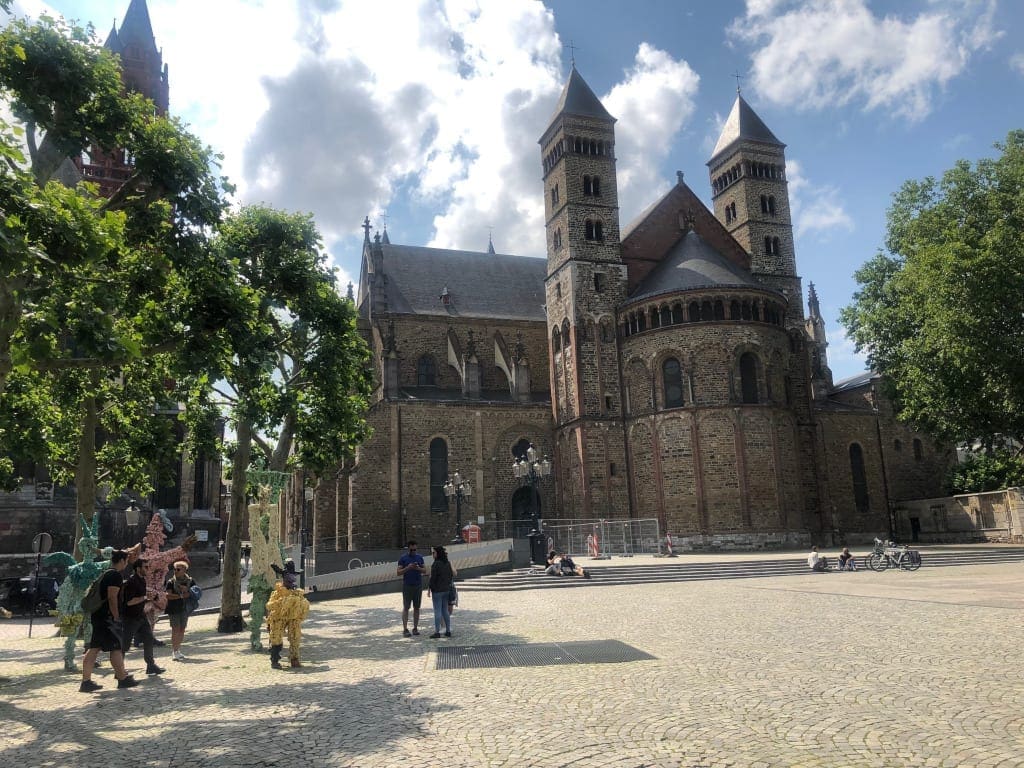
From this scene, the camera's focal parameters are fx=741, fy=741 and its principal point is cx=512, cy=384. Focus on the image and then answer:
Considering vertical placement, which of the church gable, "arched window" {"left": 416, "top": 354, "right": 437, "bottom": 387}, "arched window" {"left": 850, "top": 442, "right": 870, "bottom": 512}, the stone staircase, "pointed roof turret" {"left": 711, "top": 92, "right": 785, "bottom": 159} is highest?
"pointed roof turret" {"left": 711, "top": 92, "right": 785, "bottom": 159}

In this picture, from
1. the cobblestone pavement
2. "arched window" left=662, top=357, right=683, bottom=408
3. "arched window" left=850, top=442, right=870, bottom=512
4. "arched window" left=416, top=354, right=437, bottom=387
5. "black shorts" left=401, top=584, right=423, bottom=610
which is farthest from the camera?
"arched window" left=416, top=354, right=437, bottom=387

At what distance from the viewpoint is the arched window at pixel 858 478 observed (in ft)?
141

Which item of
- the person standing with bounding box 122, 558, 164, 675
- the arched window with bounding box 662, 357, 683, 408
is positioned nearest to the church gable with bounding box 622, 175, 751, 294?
the arched window with bounding box 662, 357, 683, 408

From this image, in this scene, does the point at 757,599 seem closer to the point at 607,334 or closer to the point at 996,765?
the point at 996,765

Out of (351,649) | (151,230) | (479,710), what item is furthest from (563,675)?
(151,230)

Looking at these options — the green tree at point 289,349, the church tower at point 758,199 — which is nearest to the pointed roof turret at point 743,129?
the church tower at point 758,199

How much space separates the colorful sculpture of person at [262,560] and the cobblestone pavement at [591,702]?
0.84 m

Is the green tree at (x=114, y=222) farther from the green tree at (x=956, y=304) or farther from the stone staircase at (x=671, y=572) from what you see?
the green tree at (x=956, y=304)

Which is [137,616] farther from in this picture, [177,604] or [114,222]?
[114,222]

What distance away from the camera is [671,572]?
25312 millimetres

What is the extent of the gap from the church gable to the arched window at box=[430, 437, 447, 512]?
1338 centimetres

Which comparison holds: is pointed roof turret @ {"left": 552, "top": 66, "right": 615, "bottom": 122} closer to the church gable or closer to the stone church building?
the stone church building

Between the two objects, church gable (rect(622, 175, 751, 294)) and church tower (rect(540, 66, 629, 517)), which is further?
church gable (rect(622, 175, 751, 294))

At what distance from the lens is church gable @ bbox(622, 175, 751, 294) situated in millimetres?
41406
